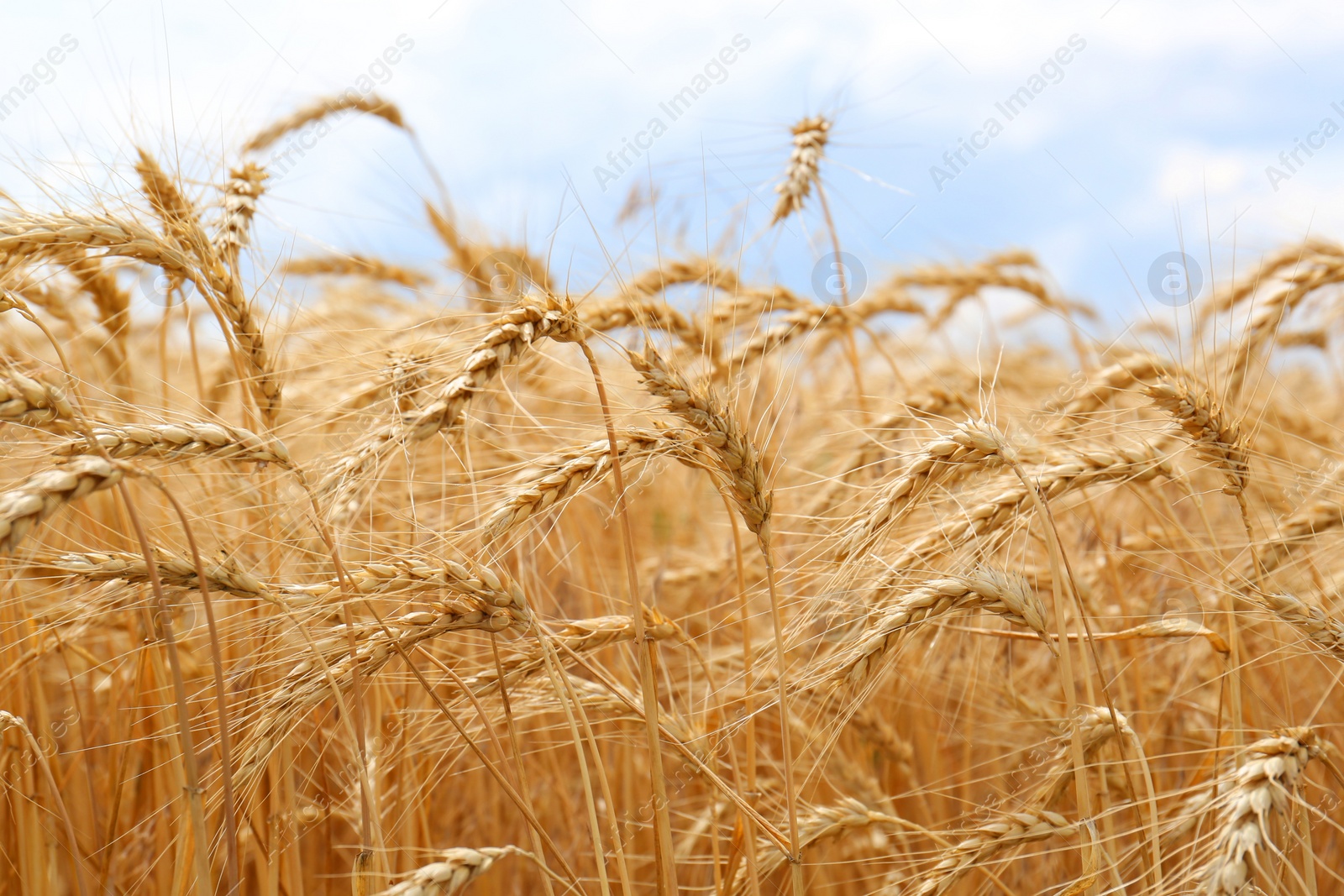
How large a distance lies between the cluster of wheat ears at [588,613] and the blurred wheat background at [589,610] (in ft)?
0.04

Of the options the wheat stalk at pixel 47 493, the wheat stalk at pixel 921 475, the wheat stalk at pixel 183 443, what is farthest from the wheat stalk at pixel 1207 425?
the wheat stalk at pixel 47 493

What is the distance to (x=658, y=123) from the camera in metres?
2.97

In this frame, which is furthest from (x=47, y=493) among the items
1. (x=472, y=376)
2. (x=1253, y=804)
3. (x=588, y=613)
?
(x=1253, y=804)

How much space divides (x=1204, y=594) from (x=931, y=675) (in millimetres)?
728

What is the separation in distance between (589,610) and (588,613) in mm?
18

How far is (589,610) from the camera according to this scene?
2.15m

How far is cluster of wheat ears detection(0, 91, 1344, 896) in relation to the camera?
122 centimetres

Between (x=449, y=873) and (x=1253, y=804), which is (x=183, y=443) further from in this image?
(x=1253, y=804)

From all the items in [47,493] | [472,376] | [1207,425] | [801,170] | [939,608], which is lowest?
[939,608]

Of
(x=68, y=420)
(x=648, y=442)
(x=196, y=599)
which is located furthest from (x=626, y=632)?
(x=68, y=420)

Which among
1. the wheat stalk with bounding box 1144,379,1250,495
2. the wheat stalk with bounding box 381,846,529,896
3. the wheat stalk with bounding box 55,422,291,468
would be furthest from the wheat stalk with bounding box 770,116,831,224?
the wheat stalk with bounding box 381,846,529,896

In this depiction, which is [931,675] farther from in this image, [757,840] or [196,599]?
[196,599]

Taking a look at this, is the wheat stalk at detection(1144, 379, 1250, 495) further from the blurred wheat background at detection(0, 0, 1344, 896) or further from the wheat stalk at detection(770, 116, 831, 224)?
the wheat stalk at detection(770, 116, 831, 224)

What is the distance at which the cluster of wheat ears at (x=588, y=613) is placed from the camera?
1.22m
